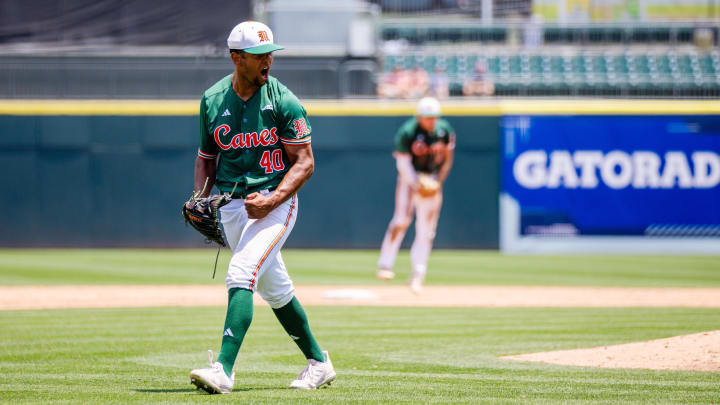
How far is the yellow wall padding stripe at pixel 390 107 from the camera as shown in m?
17.8

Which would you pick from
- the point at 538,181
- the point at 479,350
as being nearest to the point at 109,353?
the point at 479,350

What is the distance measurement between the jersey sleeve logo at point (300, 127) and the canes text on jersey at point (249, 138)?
109mm

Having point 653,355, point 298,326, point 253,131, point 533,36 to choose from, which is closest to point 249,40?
point 253,131

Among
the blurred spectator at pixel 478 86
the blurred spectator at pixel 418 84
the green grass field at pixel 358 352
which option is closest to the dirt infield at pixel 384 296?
the green grass field at pixel 358 352

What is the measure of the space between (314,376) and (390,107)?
1304 cm

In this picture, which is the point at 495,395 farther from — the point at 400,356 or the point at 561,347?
the point at 561,347

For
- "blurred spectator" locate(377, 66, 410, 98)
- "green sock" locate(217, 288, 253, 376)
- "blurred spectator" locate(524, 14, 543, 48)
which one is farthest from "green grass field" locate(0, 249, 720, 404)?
"blurred spectator" locate(524, 14, 543, 48)

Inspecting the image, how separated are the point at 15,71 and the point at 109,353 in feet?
42.9

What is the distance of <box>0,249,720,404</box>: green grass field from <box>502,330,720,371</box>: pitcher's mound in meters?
0.26

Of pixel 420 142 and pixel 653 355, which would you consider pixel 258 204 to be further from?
pixel 420 142

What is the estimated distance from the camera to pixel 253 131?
504cm

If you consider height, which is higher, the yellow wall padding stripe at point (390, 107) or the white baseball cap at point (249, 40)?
the white baseball cap at point (249, 40)

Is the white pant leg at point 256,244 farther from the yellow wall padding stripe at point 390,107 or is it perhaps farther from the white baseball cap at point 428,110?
the yellow wall padding stripe at point 390,107

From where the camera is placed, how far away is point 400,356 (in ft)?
21.7
